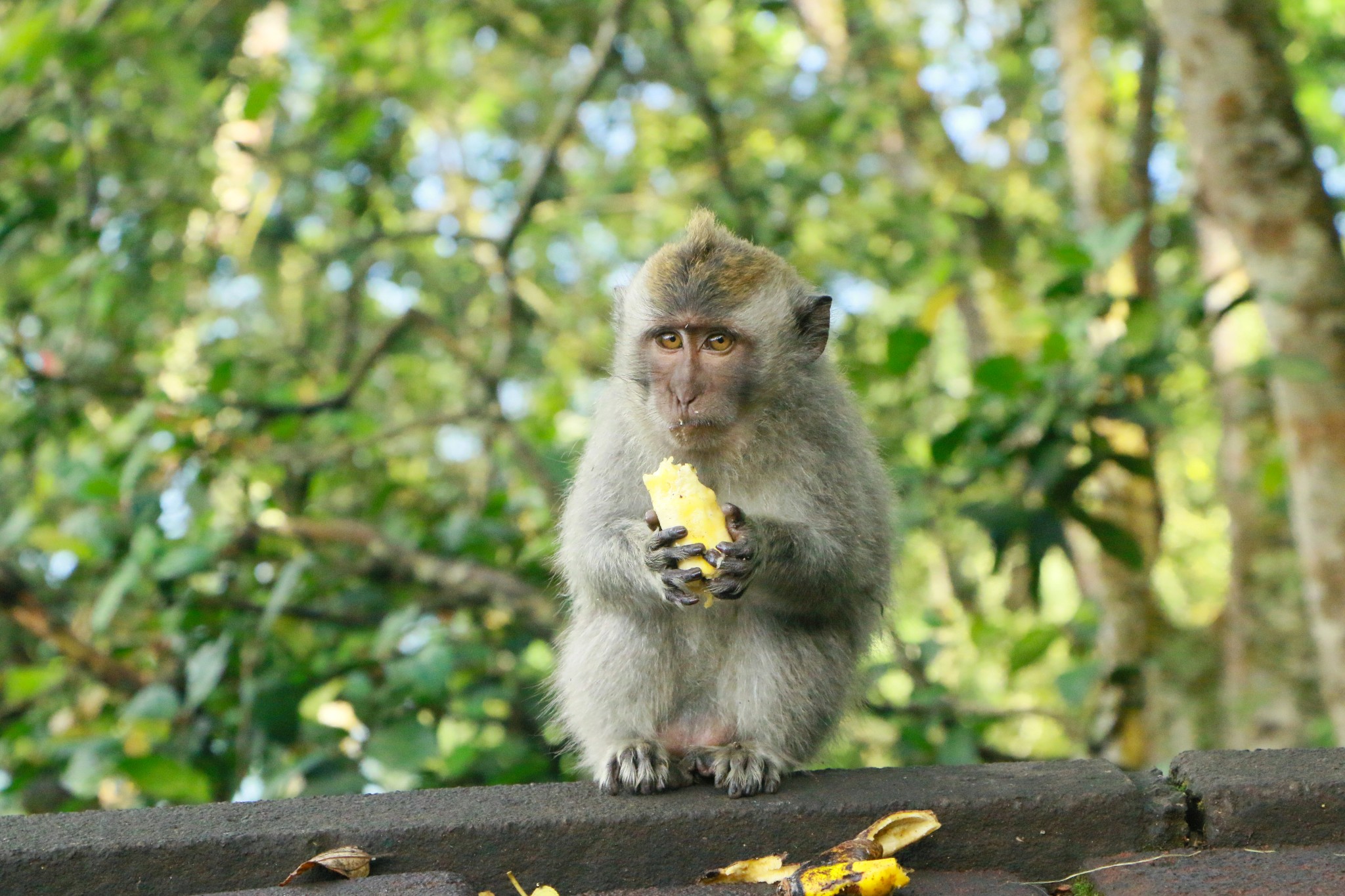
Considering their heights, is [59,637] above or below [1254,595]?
above

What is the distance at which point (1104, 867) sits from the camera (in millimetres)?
2367

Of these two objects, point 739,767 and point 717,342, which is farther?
point 717,342

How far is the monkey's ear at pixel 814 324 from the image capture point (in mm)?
3604

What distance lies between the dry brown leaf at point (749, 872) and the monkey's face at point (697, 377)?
125 centimetres

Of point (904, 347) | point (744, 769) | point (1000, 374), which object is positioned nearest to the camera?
point (744, 769)

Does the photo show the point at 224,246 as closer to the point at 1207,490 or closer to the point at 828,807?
the point at 828,807

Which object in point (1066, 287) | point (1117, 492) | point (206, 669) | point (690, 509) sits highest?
point (1066, 287)

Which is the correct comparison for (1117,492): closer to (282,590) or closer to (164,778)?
(282,590)

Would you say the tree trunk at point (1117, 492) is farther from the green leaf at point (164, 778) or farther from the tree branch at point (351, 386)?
the green leaf at point (164, 778)

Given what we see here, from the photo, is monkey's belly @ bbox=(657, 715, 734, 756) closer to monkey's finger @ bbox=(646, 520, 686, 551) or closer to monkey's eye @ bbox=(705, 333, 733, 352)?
monkey's finger @ bbox=(646, 520, 686, 551)

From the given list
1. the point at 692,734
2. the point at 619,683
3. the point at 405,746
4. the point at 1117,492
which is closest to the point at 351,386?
the point at 405,746

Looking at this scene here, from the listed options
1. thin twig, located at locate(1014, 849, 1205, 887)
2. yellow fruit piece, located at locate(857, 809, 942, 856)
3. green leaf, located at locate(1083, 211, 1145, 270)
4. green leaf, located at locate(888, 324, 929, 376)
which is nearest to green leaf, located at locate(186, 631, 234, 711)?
yellow fruit piece, located at locate(857, 809, 942, 856)

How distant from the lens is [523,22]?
→ 27.2 ft

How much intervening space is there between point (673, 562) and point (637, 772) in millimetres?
493
